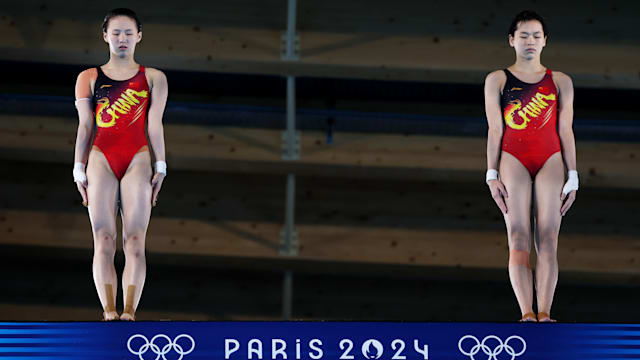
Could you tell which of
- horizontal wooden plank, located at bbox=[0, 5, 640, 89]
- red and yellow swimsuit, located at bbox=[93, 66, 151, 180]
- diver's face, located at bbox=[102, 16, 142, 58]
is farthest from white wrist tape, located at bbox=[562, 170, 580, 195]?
horizontal wooden plank, located at bbox=[0, 5, 640, 89]

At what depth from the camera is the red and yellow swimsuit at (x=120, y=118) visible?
14.8 feet

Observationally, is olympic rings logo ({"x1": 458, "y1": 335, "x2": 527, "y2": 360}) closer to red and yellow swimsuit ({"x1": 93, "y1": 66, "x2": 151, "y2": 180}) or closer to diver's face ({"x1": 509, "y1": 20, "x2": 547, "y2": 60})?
diver's face ({"x1": 509, "y1": 20, "x2": 547, "y2": 60})

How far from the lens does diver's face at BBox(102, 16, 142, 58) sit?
4.60 meters

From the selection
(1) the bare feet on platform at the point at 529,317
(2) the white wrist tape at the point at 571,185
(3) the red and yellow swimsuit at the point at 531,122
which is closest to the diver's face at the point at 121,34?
(3) the red and yellow swimsuit at the point at 531,122

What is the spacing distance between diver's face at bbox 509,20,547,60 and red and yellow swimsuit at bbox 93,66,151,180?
2.15 metres

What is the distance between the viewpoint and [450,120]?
28.5ft

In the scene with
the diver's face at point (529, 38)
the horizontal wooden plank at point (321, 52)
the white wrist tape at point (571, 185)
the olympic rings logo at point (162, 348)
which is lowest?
the olympic rings logo at point (162, 348)

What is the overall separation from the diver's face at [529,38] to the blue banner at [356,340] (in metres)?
1.58

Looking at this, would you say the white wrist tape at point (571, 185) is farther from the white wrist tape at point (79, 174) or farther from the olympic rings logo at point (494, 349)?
the white wrist tape at point (79, 174)

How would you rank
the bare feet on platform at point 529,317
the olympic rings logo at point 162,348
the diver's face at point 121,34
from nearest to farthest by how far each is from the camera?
the olympic rings logo at point 162,348, the bare feet on platform at point 529,317, the diver's face at point 121,34

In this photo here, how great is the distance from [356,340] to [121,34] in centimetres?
217

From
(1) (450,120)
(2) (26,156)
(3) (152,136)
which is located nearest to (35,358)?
(3) (152,136)

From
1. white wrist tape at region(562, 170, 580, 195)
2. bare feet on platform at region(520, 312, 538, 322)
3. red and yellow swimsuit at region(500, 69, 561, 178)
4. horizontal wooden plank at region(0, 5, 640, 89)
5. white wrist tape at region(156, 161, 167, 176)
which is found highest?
horizontal wooden plank at region(0, 5, 640, 89)

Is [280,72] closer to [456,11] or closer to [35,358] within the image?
[456,11]
